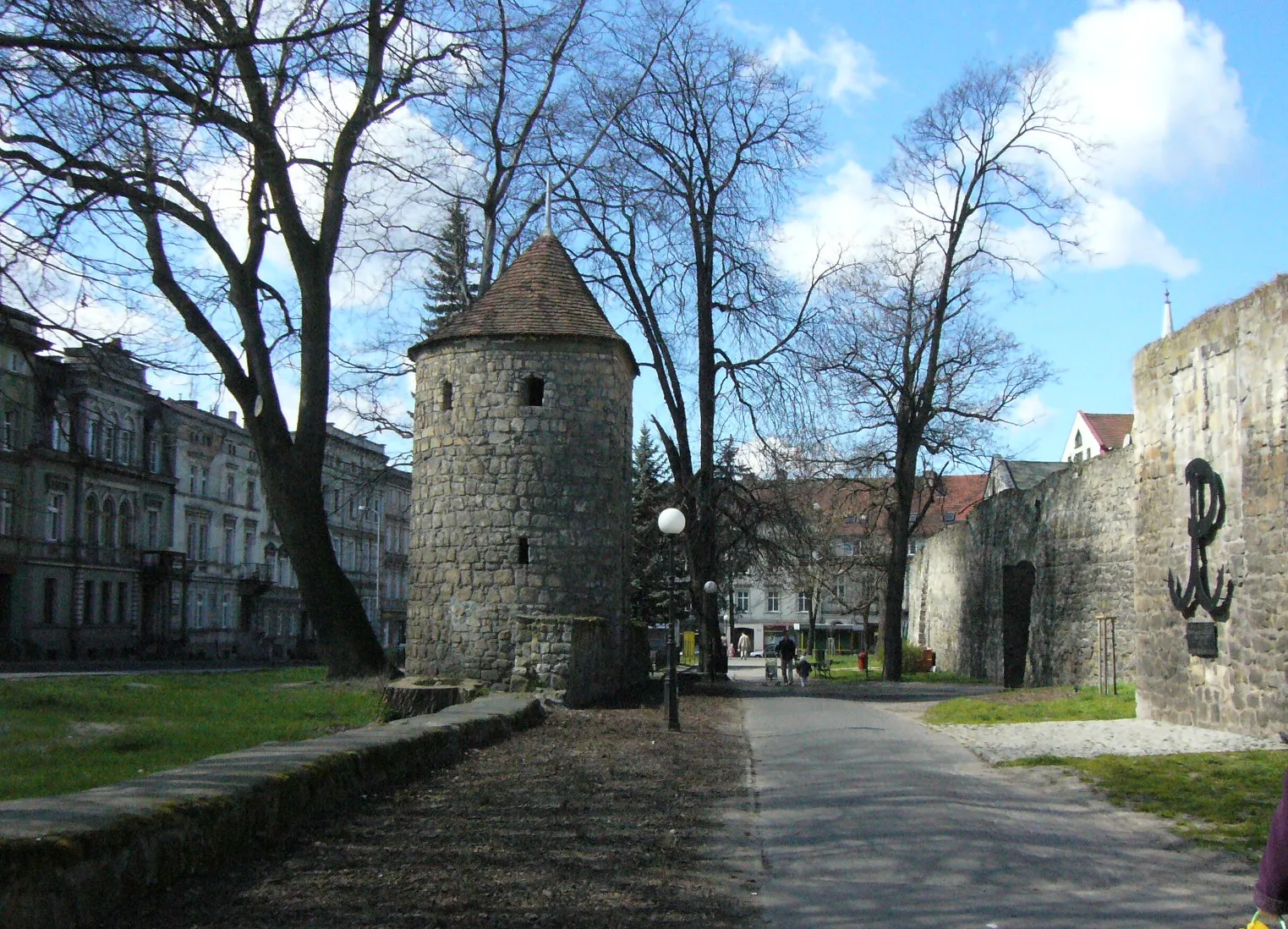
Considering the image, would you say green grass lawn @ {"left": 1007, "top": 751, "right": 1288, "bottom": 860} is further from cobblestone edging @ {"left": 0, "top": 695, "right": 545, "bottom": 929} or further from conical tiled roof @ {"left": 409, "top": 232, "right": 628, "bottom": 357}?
conical tiled roof @ {"left": 409, "top": 232, "right": 628, "bottom": 357}

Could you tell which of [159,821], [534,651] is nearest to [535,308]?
[534,651]

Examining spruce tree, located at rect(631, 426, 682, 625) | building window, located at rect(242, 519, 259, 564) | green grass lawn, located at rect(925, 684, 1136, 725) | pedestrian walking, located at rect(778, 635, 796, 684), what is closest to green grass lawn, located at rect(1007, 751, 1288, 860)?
→ green grass lawn, located at rect(925, 684, 1136, 725)

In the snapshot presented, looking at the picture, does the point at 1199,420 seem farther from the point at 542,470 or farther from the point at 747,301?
the point at 747,301

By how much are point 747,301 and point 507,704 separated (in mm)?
16896

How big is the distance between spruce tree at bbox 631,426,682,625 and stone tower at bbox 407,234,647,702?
76.4ft

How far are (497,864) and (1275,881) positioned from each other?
448cm

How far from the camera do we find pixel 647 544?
5059cm

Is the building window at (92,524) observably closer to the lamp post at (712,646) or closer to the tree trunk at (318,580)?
the lamp post at (712,646)

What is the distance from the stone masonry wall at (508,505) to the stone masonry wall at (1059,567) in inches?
359

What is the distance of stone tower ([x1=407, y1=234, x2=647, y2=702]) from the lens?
19938 mm

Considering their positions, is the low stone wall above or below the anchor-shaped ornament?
below

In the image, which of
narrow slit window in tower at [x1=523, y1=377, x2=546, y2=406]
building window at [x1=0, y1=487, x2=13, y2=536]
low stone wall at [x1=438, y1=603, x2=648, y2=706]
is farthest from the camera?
building window at [x1=0, y1=487, x2=13, y2=536]

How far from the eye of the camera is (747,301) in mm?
29828

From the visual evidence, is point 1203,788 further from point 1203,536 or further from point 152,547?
point 152,547
